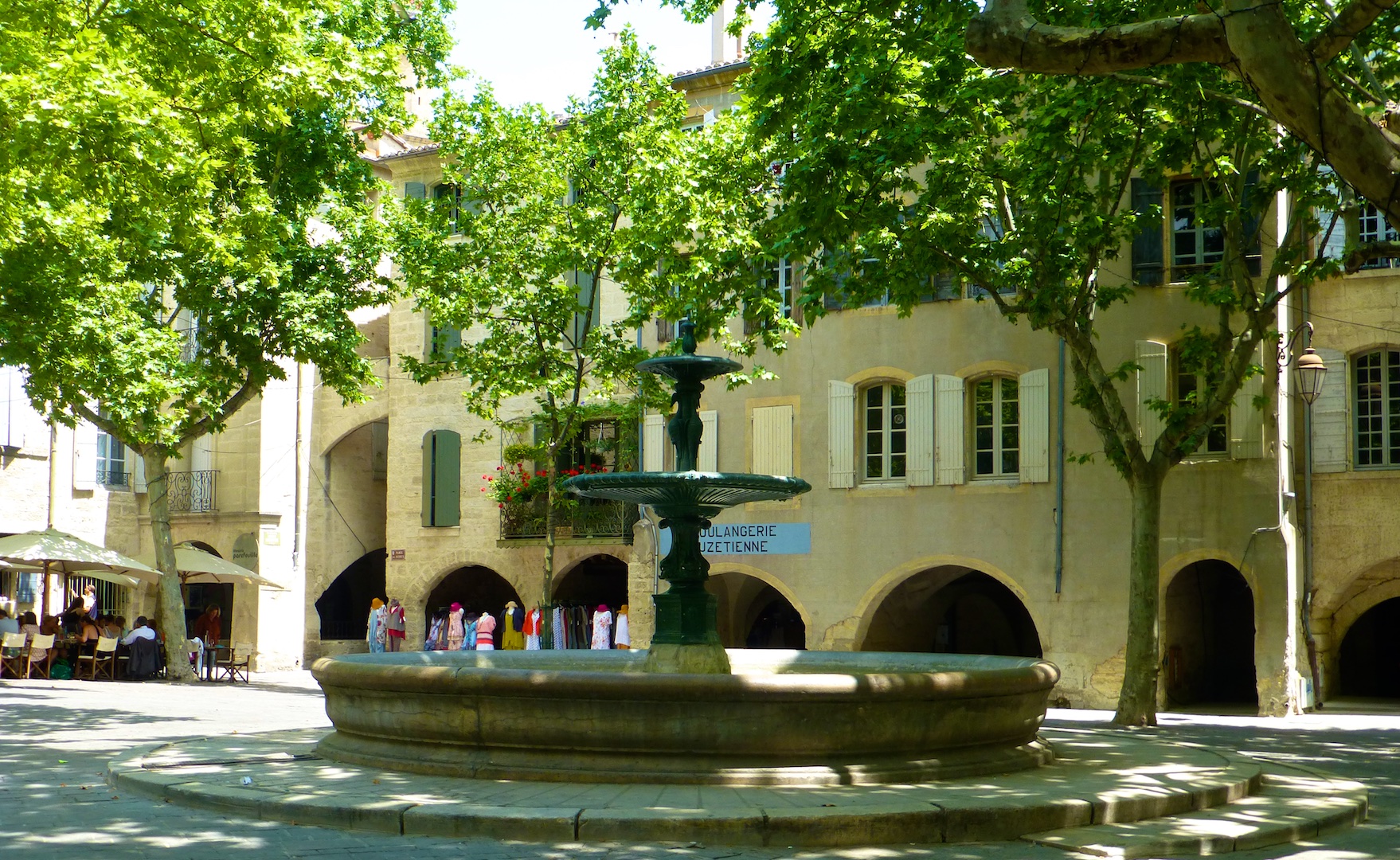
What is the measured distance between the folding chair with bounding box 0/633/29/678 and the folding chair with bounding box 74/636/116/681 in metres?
1.06

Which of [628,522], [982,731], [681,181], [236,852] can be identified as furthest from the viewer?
[628,522]

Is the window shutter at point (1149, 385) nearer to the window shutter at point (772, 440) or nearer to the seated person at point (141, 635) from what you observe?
the window shutter at point (772, 440)

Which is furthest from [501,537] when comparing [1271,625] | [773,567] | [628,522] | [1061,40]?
[1061,40]

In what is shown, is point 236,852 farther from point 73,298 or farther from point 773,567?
A: point 773,567

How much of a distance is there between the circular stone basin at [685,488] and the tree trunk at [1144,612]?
22.6 ft

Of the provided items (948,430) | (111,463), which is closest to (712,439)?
(948,430)

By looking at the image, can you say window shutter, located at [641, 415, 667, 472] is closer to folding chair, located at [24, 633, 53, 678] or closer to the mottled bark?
folding chair, located at [24, 633, 53, 678]

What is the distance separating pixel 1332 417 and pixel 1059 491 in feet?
13.3

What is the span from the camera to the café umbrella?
2373 cm

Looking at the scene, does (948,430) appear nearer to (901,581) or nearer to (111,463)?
(901,581)

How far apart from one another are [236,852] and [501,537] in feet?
72.3

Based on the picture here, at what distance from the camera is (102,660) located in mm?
24906

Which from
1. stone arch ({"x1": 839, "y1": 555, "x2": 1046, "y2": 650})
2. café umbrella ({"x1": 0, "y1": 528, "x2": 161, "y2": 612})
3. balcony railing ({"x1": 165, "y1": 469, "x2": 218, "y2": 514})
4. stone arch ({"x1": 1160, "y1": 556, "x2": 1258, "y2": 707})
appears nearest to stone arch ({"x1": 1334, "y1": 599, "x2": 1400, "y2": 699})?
stone arch ({"x1": 1160, "y1": 556, "x2": 1258, "y2": 707})

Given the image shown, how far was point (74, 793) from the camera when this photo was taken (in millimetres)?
9312
